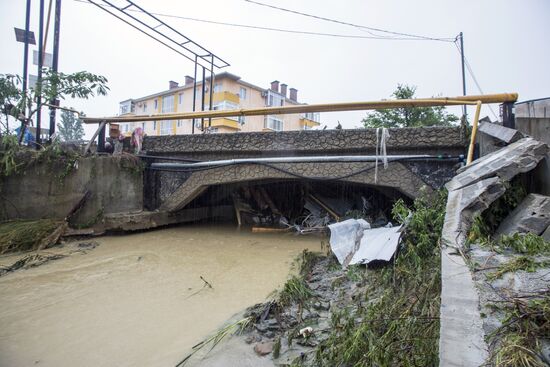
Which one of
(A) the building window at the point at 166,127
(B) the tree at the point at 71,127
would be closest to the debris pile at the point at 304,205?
(A) the building window at the point at 166,127

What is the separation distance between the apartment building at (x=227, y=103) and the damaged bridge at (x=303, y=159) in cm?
1609

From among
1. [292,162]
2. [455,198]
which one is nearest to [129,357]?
[455,198]

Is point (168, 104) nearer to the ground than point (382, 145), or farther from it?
farther from it

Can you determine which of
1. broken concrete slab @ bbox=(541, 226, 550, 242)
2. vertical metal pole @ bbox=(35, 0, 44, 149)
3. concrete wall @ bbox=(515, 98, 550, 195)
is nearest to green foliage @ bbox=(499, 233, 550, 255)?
broken concrete slab @ bbox=(541, 226, 550, 242)

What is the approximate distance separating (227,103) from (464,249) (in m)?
24.5

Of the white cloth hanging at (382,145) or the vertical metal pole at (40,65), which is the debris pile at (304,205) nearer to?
the white cloth hanging at (382,145)

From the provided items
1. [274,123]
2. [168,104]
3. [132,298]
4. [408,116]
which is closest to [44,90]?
[132,298]

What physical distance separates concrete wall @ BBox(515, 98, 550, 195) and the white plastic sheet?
4.76ft

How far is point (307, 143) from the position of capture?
584 cm

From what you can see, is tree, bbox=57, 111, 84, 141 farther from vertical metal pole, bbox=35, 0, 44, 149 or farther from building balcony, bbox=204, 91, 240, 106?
vertical metal pole, bbox=35, 0, 44, 149

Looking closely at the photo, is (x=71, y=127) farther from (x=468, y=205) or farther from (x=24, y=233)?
(x=468, y=205)

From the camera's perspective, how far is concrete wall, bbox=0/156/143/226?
6.06 meters

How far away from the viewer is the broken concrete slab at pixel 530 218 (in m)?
2.36

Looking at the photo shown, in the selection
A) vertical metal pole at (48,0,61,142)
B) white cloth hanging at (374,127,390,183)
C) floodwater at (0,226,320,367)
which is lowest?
floodwater at (0,226,320,367)
